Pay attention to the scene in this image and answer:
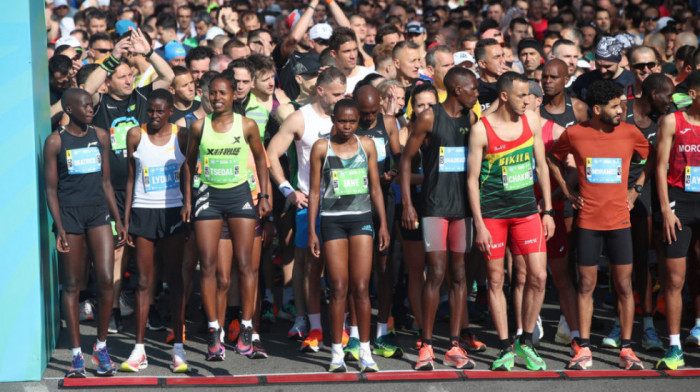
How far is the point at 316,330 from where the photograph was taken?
23.9ft

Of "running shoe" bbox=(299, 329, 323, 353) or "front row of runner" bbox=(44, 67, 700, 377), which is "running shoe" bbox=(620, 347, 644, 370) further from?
"running shoe" bbox=(299, 329, 323, 353)

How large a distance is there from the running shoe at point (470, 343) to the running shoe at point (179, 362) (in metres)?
2.19

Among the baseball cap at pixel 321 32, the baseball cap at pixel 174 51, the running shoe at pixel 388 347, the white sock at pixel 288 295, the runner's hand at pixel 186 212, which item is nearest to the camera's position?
the runner's hand at pixel 186 212

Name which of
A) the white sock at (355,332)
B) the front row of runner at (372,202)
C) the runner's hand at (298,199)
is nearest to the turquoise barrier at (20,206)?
the front row of runner at (372,202)

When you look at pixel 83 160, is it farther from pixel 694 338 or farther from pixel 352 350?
pixel 694 338

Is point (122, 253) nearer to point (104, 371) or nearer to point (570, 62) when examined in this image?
point (104, 371)

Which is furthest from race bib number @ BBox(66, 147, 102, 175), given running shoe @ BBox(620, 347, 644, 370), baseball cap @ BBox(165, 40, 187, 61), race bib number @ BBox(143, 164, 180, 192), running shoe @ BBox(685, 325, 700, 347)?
running shoe @ BBox(685, 325, 700, 347)

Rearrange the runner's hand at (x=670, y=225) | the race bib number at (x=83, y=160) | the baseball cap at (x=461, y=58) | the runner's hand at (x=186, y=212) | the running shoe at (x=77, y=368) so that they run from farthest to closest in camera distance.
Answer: the baseball cap at (x=461, y=58)
the runner's hand at (x=670, y=225)
the runner's hand at (x=186, y=212)
the race bib number at (x=83, y=160)
the running shoe at (x=77, y=368)

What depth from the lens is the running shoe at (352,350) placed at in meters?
6.93

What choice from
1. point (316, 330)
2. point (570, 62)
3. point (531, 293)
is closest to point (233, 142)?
point (316, 330)

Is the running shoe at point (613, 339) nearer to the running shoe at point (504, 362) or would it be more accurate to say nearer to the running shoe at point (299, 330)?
the running shoe at point (504, 362)

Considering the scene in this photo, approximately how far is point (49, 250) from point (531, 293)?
12.2ft

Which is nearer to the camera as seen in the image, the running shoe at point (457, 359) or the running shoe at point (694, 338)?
the running shoe at point (457, 359)

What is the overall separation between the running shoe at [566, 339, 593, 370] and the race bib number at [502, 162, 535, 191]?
1.32 metres
